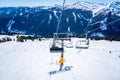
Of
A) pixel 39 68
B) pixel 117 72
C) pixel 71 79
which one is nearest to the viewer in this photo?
pixel 71 79

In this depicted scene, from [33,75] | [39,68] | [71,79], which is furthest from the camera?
[39,68]

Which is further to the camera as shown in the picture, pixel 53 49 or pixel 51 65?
pixel 51 65

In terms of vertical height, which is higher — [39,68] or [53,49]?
[53,49]

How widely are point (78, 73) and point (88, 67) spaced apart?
425 centimetres

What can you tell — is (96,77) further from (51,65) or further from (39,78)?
(51,65)

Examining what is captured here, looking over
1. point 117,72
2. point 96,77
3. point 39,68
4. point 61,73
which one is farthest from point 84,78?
point 39,68

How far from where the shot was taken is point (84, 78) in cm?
2427

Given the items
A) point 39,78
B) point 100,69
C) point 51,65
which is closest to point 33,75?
point 39,78

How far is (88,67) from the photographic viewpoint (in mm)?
30594

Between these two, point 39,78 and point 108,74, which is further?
point 108,74

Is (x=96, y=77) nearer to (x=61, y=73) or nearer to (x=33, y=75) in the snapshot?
(x=61, y=73)

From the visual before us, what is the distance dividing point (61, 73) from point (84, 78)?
10.6 ft

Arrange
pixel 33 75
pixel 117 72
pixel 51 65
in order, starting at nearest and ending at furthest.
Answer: pixel 33 75 < pixel 117 72 < pixel 51 65

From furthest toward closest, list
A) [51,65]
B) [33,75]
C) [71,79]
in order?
[51,65] → [33,75] → [71,79]
